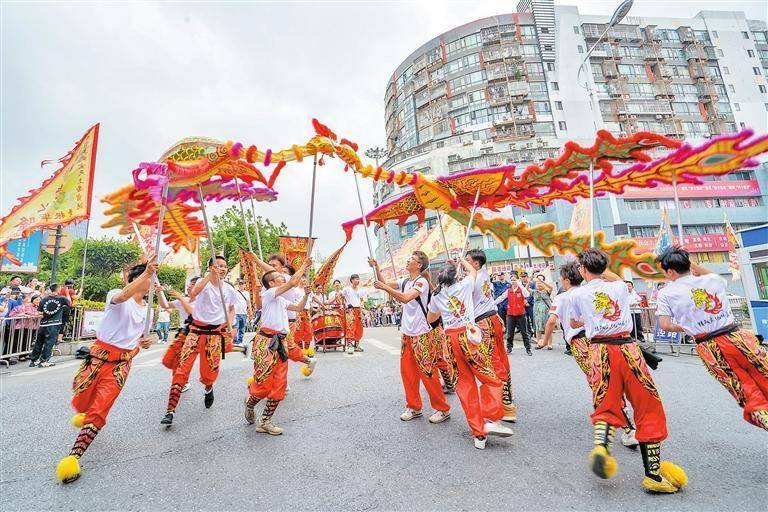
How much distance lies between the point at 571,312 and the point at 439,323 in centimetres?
155

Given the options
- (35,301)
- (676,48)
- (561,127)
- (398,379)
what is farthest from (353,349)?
(676,48)

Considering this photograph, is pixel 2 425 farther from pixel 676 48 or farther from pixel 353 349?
pixel 676 48

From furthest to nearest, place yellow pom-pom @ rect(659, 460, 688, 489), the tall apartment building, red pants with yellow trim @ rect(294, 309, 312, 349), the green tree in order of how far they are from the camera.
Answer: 1. the tall apartment building
2. the green tree
3. red pants with yellow trim @ rect(294, 309, 312, 349)
4. yellow pom-pom @ rect(659, 460, 688, 489)

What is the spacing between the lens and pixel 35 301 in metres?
10.3

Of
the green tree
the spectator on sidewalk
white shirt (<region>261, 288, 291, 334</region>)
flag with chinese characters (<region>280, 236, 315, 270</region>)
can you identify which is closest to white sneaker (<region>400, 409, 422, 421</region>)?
white shirt (<region>261, 288, 291, 334</region>)

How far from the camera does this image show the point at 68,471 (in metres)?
2.95

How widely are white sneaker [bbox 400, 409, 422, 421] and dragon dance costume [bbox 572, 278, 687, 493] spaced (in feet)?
6.37

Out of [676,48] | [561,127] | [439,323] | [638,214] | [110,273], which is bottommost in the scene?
[439,323]

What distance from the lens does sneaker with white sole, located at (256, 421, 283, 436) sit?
3869 mm

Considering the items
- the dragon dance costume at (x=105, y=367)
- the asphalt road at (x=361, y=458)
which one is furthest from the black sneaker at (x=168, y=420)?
the dragon dance costume at (x=105, y=367)

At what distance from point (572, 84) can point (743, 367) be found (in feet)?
144

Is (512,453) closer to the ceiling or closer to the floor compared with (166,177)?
closer to the floor

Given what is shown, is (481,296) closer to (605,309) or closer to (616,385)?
(605,309)

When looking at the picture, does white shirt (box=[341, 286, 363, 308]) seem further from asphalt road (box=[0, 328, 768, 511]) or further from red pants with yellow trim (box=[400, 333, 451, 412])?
red pants with yellow trim (box=[400, 333, 451, 412])
